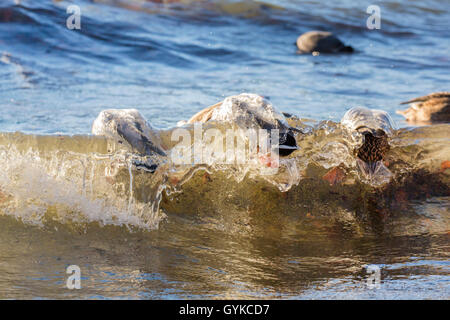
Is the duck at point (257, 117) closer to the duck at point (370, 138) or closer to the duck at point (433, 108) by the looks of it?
the duck at point (370, 138)

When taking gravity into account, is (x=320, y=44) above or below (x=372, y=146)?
above

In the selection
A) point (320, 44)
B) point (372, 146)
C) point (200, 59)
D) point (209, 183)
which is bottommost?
point (209, 183)

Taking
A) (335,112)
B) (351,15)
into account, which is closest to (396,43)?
(351,15)

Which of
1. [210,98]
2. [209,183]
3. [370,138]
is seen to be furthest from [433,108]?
[209,183]

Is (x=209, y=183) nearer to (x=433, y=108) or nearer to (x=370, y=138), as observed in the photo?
(x=370, y=138)

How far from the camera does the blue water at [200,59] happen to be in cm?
629

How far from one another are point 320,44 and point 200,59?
1908 mm

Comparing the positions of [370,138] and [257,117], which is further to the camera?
[370,138]

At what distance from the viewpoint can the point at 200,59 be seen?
8.45 metres

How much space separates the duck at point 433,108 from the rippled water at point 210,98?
0.21 metres

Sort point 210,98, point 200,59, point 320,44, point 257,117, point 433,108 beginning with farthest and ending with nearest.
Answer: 1. point 320,44
2. point 200,59
3. point 210,98
4. point 433,108
5. point 257,117

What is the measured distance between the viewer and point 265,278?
3.10m

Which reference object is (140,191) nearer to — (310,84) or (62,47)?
(310,84)
